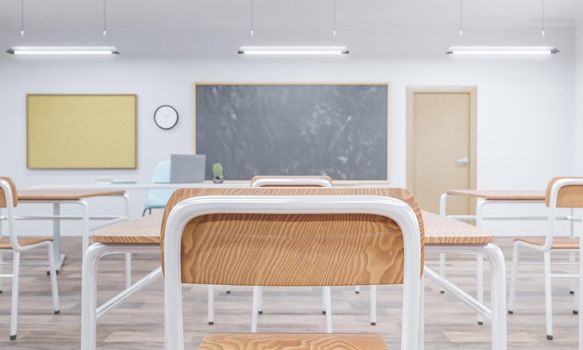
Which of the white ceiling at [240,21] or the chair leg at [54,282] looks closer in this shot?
the chair leg at [54,282]

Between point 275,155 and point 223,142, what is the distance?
2.16 ft

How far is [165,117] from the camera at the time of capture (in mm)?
5461

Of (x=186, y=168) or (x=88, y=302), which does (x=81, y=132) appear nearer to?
(x=186, y=168)

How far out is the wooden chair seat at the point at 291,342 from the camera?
849 mm

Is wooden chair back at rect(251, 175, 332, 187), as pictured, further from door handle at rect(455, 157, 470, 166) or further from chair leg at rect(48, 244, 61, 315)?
door handle at rect(455, 157, 470, 166)

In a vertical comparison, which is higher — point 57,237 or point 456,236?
point 456,236

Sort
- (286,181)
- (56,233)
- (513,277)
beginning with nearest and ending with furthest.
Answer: (286,181)
(513,277)
(56,233)

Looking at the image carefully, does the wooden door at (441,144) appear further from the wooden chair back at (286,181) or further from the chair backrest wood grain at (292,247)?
the chair backrest wood grain at (292,247)

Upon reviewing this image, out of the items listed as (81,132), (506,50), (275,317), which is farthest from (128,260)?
(506,50)

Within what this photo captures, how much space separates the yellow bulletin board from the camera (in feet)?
17.7

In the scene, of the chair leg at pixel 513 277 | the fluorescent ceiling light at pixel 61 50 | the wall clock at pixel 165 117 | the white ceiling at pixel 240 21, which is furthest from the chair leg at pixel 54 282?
the white ceiling at pixel 240 21

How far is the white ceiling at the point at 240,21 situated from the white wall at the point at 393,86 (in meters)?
0.20

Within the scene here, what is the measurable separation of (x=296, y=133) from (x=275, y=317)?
10.6 feet

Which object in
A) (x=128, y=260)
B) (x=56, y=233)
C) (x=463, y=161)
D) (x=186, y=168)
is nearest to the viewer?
(x=128, y=260)
